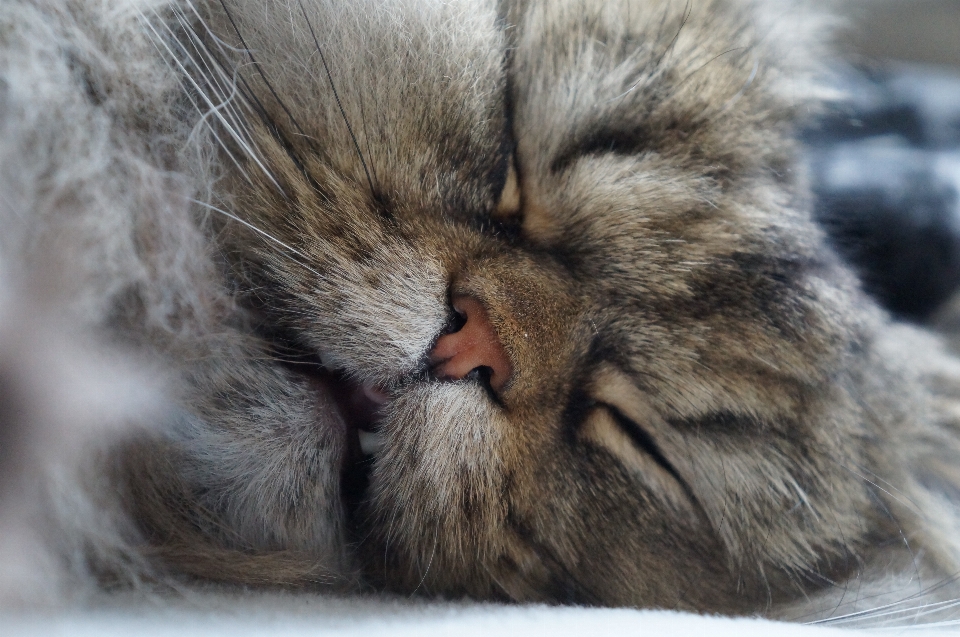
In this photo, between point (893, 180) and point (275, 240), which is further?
point (893, 180)

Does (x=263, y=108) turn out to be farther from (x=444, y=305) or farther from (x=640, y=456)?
(x=640, y=456)

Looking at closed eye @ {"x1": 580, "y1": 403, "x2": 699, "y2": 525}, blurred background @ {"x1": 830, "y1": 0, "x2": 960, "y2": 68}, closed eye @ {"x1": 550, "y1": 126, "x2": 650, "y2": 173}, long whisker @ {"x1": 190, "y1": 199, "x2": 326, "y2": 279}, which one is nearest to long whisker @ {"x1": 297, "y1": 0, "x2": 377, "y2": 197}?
long whisker @ {"x1": 190, "y1": 199, "x2": 326, "y2": 279}

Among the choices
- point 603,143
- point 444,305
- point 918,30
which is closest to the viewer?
point 444,305

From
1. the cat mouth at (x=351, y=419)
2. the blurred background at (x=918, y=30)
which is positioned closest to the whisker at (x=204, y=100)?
the cat mouth at (x=351, y=419)

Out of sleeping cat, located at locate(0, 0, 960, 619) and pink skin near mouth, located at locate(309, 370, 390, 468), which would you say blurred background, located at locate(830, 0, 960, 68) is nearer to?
sleeping cat, located at locate(0, 0, 960, 619)

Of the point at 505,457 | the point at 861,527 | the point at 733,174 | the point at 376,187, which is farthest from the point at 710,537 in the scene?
the point at 376,187

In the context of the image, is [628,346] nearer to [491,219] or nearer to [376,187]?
[491,219]

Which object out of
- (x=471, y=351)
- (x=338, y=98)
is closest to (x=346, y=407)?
(x=471, y=351)

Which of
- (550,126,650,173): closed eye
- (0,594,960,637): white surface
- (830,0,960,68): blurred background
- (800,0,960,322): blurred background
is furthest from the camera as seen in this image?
(830,0,960,68): blurred background
